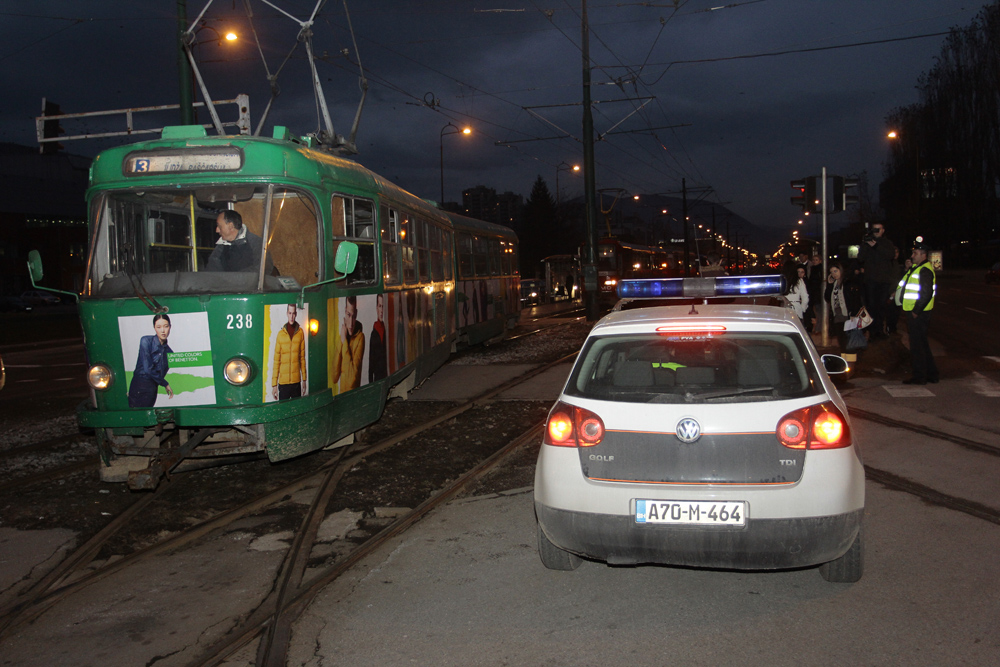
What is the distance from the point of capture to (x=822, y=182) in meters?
14.3

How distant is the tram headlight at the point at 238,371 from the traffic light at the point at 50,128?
16703 millimetres

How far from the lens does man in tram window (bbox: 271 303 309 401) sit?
6.49 meters

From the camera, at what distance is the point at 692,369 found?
15.5ft

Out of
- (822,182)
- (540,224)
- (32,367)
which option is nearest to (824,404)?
(822,182)

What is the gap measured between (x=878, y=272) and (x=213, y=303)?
1185 centimetres

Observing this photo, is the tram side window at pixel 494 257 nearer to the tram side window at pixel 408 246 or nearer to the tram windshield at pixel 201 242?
the tram side window at pixel 408 246

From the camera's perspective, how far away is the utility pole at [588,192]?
24.1 meters

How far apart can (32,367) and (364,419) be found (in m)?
13.0

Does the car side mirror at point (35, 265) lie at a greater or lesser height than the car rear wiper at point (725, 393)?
greater

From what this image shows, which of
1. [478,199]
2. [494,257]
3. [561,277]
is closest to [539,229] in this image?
[561,277]

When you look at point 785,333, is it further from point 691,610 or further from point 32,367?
point 32,367

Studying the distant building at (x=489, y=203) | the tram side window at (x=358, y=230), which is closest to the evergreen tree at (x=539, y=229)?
the distant building at (x=489, y=203)

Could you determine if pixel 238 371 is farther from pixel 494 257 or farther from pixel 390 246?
pixel 494 257

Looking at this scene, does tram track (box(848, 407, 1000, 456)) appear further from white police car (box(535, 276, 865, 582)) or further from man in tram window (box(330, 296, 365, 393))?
man in tram window (box(330, 296, 365, 393))
